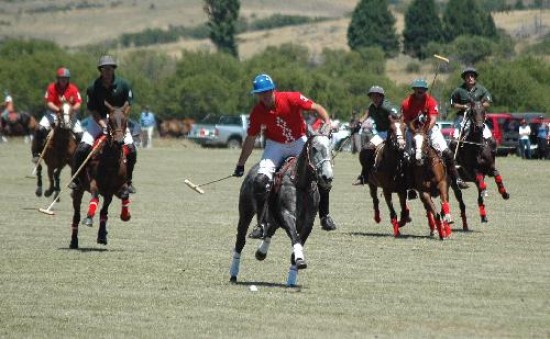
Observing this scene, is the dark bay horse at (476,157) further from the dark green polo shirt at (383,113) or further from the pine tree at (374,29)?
the pine tree at (374,29)

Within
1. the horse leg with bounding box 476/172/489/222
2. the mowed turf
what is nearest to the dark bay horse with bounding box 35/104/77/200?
the mowed turf

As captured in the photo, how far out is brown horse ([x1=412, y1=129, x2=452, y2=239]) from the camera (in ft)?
75.7

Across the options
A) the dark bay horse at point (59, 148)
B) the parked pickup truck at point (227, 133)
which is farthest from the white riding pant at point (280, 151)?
the parked pickup truck at point (227, 133)

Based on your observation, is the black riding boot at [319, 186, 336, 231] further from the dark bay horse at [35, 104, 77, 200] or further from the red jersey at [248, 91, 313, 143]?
the dark bay horse at [35, 104, 77, 200]

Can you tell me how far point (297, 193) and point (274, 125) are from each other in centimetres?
88

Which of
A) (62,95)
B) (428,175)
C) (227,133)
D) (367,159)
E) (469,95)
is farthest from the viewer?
(227,133)

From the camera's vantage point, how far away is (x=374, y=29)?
488ft

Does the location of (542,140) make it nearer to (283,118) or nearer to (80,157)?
(80,157)

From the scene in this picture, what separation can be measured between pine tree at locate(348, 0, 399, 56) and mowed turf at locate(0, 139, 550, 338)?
118 m

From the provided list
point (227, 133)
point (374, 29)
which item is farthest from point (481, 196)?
point (374, 29)

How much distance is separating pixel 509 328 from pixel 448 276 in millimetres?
4144

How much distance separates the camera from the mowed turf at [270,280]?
43.6 feet

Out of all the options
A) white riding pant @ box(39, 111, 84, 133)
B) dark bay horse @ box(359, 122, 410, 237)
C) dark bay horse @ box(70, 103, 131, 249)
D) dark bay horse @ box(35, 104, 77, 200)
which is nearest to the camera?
dark bay horse @ box(70, 103, 131, 249)

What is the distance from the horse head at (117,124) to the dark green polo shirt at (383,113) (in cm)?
519
